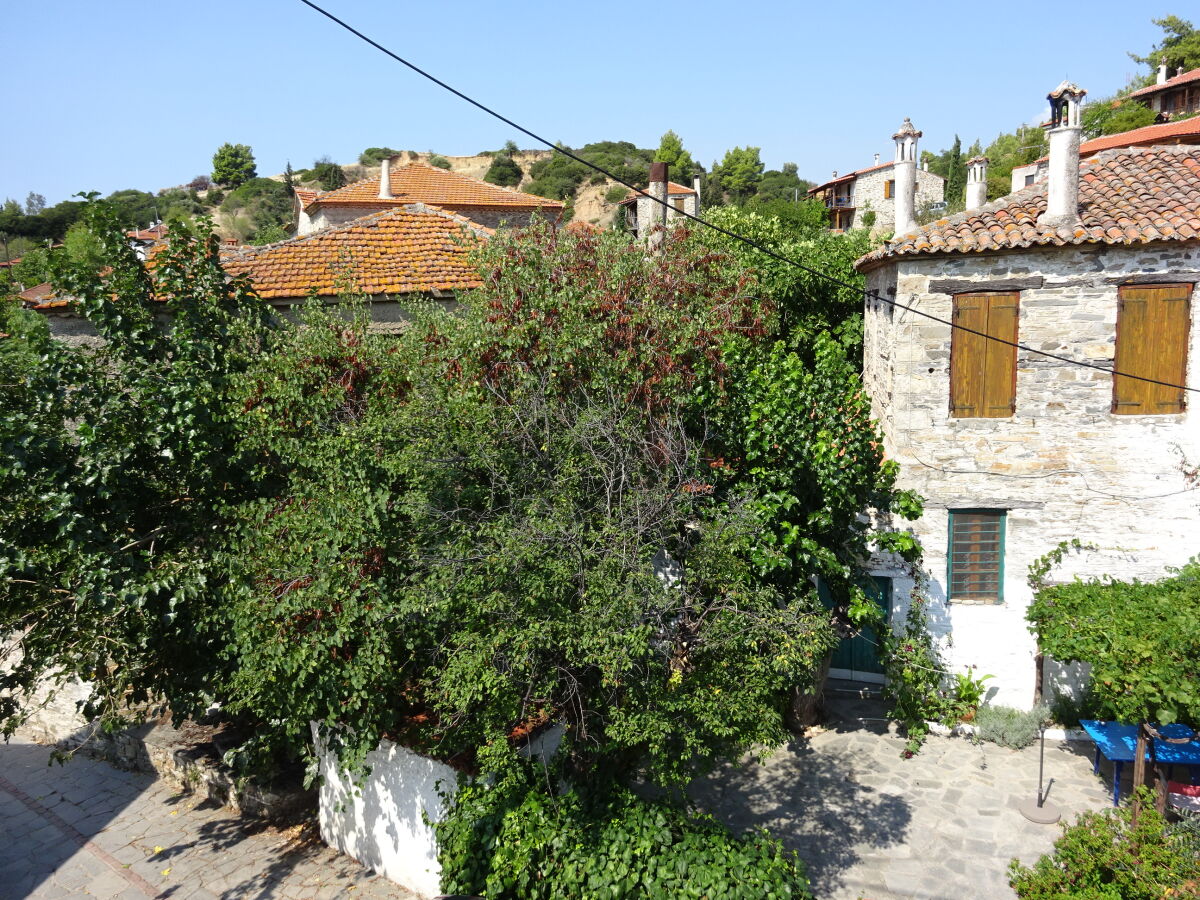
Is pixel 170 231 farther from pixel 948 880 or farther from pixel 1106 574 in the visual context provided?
pixel 1106 574

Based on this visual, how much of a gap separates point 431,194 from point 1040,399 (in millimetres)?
18510

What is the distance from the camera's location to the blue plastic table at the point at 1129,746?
29.5 feet

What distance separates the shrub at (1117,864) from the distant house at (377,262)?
1003 centimetres

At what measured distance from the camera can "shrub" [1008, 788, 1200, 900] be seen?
7082 millimetres

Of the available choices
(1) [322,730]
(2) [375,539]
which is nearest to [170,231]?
(2) [375,539]

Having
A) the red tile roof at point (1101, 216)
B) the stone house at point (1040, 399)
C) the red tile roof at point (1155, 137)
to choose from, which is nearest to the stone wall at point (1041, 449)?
the stone house at point (1040, 399)

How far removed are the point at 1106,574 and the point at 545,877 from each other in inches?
332

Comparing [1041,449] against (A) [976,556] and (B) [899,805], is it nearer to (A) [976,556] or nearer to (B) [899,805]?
A: (A) [976,556]

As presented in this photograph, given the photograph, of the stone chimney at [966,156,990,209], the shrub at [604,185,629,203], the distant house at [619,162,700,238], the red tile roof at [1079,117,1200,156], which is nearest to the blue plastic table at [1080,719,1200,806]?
the distant house at [619,162,700,238]

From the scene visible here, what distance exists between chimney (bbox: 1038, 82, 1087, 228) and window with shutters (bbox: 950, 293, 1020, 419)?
117 centimetres

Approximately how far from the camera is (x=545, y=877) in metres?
7.20

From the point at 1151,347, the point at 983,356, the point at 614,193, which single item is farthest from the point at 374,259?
the point at 614,193

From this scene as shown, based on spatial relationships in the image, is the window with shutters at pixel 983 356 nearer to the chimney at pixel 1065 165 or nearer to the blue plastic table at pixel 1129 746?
the chimney at pixel 1065 165

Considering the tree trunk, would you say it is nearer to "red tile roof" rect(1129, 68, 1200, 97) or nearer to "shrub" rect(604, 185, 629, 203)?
"red tile roof" rect(1129, 68, 1200, 97)
